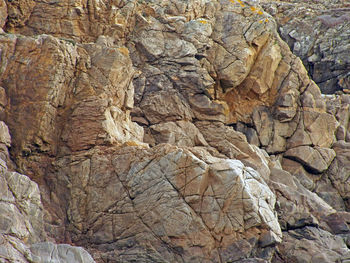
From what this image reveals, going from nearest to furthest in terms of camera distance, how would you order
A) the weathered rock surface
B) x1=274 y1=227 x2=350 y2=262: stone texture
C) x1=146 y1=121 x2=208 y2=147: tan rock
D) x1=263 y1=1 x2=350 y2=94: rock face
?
the weathered rock surface → x1=274 y1=227 x2=350 y2=262: stone texture → x1=146 y1=121 x2=208 y2=147: tan rock → x1=263 y1=1 x2=350 y2=94: rock face

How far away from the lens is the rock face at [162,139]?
3422 cm

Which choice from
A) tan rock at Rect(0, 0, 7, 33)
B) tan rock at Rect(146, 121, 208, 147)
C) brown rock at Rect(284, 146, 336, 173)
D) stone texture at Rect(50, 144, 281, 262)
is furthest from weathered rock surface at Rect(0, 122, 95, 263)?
brown rock at Rect(284, 146, 336, 173)

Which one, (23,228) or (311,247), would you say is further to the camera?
(311,247)

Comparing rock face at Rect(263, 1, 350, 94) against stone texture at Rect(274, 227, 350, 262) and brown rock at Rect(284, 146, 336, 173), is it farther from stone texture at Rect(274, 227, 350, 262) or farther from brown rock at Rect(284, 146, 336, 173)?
stone texture at Rect(274, 227, 350, 262)

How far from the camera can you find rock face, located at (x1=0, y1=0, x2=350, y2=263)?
34.2 metres

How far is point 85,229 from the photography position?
35.4m

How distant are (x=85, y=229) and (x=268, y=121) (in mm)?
23010

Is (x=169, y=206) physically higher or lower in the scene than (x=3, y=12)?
lower

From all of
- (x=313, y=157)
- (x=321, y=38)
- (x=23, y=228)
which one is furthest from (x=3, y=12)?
(x=321, y=38)

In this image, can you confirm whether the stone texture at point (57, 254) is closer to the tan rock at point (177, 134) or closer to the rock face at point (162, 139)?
the rock face at point (162, 139)

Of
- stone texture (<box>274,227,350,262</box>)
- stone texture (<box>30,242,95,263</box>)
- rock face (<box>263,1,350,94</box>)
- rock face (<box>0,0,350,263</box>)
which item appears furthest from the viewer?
rock face (<box>263,1,350,94</box>)

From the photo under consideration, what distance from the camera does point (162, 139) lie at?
150ft

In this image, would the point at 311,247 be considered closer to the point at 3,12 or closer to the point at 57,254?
the point at 57,254

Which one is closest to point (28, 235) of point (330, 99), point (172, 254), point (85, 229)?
point (85, 229)
